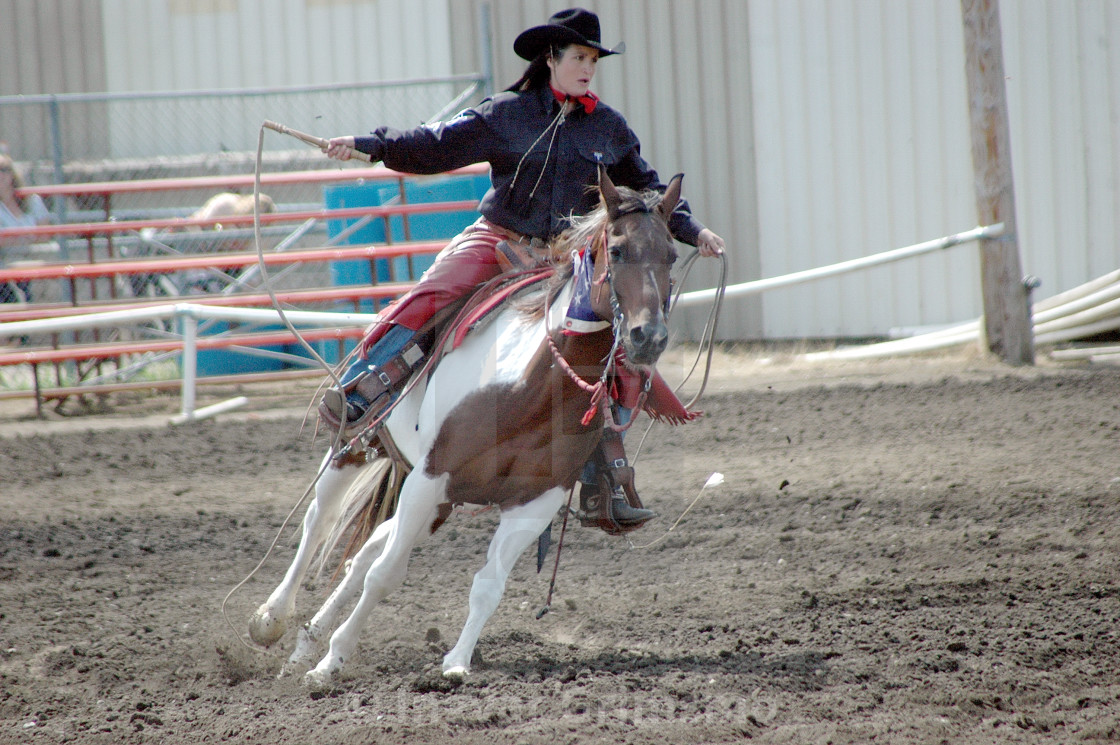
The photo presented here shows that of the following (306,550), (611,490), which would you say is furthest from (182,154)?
(611,490)

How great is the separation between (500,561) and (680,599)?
42.5 inches

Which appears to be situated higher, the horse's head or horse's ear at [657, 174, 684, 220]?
horse's ear at [657, 174, 684, 220]

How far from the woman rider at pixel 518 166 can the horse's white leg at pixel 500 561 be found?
52 cm

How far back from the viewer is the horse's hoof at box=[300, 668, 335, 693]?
11.6 feet

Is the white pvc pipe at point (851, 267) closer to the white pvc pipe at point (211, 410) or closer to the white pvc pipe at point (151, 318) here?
the white pvc pipe at point (151, 318)

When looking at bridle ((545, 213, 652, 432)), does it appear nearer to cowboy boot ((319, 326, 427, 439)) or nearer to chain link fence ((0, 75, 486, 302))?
cowboy boot ((319, 326, 427, 439))

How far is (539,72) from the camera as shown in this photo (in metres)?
4.00

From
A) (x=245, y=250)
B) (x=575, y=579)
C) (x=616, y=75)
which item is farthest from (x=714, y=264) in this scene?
(x=575, y=579)

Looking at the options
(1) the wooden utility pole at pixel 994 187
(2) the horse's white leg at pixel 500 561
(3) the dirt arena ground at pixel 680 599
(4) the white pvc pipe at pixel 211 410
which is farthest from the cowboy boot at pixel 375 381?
(1) the wooden utility pole at pixel 994 187

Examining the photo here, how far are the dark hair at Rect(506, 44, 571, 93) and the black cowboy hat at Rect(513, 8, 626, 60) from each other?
0.07 ft

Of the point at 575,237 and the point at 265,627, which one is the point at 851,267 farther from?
the point at 265,627

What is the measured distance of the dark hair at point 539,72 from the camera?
12.8ft

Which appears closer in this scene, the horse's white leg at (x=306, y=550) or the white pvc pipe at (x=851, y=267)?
the horse's white leg at (x=306, y=550)

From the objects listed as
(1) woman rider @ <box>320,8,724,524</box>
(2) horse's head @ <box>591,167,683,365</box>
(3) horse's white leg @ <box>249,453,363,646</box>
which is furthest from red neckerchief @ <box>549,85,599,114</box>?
(3) horse's white leg @ <box>249,453,363,646</box>
